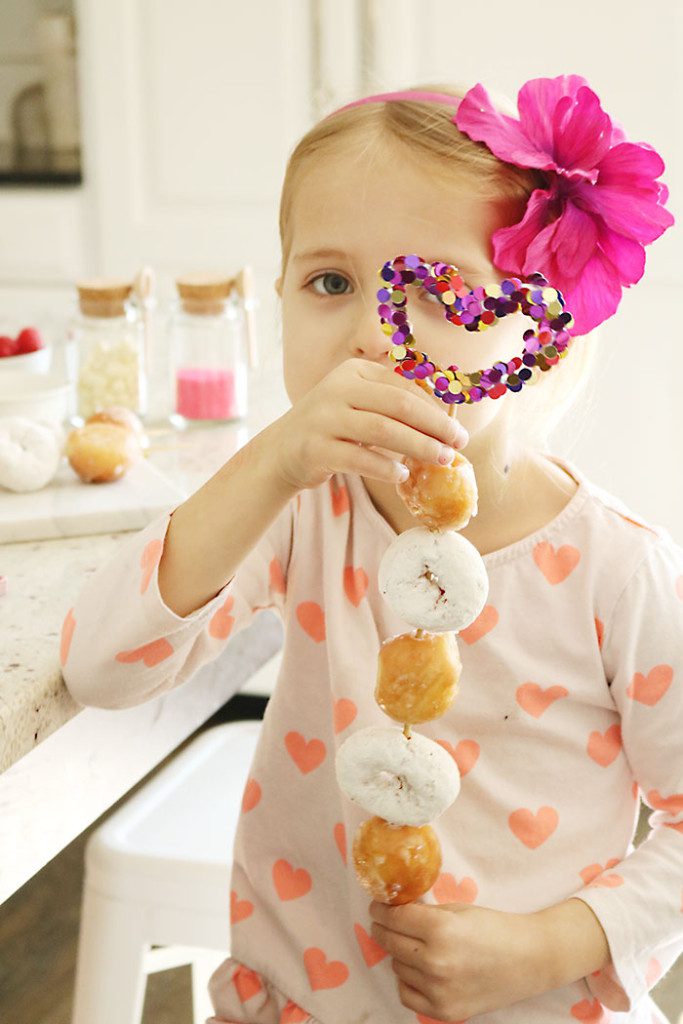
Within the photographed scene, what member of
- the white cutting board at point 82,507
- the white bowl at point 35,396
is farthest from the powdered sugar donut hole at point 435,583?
the white bowl at point 35,396

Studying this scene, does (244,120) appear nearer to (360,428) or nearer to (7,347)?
(7,347)

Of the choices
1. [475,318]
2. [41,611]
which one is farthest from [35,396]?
[475,318]

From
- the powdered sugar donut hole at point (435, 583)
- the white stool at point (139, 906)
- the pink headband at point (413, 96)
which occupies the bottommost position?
the white stool at point (139, 906)

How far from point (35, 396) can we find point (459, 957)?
778 millimetres

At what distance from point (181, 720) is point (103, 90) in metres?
2.09

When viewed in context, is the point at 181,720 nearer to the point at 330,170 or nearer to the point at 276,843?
the point at 276,843

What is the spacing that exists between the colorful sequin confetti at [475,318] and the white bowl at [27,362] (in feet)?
2.91

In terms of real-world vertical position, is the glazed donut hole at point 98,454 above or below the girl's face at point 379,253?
below

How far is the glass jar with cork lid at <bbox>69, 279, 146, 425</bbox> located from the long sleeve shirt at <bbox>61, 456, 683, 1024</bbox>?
556 millimetres

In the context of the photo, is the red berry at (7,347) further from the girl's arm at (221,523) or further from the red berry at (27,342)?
the girl's arm at (221,523)

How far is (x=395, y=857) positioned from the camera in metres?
0.75

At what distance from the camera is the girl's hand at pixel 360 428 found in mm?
675

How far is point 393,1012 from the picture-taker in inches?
35.9

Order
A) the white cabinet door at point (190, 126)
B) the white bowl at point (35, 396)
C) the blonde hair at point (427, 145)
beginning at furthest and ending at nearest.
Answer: the white cabinet door at point (190, 126) < the white bowl at point (35, 396) < the blonde hair at point (427, 145)
